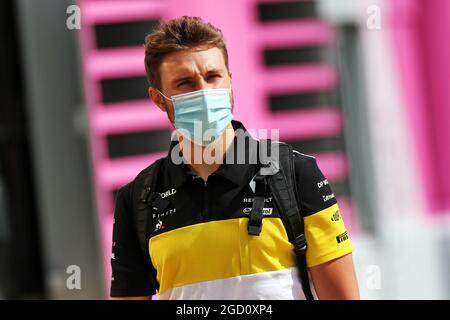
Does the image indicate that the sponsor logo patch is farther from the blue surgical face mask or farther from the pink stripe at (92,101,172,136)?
the pink stripe at (92,101,172,136)

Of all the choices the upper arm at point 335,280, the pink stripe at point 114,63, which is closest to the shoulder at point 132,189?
the upper arm at point 335,280

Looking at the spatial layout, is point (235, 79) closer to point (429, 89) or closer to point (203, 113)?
point (203, 113)

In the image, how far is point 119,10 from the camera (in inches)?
183

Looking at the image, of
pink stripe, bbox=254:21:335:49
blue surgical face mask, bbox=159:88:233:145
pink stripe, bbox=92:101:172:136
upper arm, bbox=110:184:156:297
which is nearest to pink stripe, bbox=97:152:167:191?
pink stripe, bbox=92:101:172:136

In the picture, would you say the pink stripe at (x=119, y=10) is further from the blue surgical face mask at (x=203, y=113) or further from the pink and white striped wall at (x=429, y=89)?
the blue surgical face mask at (x=203, y=113)

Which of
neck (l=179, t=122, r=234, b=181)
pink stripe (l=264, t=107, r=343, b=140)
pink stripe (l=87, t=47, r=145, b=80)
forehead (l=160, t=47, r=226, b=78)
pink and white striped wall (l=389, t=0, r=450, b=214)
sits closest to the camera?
forehead (l=160, t=47, r=226, b=78)

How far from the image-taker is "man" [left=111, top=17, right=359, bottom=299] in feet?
6.16

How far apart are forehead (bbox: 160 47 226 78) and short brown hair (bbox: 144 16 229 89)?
11mm

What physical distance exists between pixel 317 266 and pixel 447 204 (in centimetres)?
475

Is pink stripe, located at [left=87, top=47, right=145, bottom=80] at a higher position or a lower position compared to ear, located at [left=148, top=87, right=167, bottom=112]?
lower

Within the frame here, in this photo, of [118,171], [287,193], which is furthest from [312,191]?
[118,171]

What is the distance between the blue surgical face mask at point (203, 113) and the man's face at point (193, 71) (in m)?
0.01

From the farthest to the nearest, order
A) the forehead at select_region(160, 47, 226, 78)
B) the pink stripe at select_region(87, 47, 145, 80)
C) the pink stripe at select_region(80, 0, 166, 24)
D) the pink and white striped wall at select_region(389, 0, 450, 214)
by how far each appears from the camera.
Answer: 1. the pink and white striped wall at select_region(389, 0, 450, 214)
2. the pink stripe at select_region(80, 0, 166, 24)
3. the pink stripe at select_region(87, 47, 145, 80)
4. the forehead at select_region(160, 47, 226, 78)

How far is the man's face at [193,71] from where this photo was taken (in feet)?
6.10
